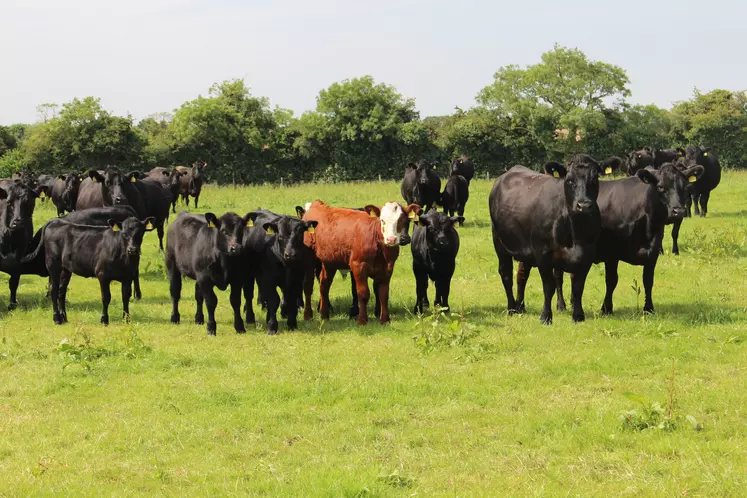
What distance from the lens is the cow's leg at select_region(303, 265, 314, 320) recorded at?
1215 centimetres

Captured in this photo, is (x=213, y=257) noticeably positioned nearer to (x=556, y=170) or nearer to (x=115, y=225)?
(x=115, y=225)

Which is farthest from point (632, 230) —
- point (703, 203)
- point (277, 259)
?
point (703, 203)

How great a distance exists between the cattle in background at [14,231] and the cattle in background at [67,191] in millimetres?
9151

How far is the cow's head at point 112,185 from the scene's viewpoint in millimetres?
17359

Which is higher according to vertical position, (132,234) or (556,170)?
(556,170)

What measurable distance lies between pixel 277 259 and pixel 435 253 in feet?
7.70

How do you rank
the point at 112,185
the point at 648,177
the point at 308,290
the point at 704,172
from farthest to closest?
the point at 704,172, the point at 112,185, the point at 308,290, the point at 648,177

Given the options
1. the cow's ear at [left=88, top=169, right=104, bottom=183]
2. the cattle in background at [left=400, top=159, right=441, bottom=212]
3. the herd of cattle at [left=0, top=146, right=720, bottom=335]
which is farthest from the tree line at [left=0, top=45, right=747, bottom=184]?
the herd of cattle at [left=0, top=146, right=720, bottom=335]

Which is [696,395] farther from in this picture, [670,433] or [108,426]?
[108,426]

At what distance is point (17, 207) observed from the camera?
1388 centimetres

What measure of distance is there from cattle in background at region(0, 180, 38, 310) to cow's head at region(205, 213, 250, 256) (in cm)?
436

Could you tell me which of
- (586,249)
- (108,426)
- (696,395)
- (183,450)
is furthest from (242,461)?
(586,249)

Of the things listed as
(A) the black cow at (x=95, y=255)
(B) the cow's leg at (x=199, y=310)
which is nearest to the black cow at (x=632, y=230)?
(B) the cow's leg at (x=199, y=310)

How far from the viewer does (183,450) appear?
21.4ft
